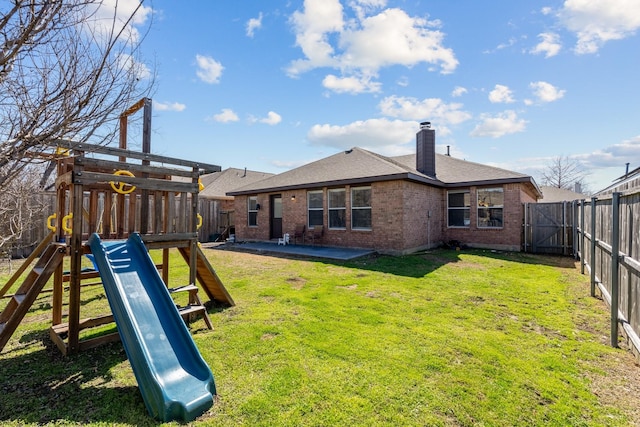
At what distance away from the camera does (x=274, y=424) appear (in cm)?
221

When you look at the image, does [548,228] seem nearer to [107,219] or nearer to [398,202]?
[398,202]

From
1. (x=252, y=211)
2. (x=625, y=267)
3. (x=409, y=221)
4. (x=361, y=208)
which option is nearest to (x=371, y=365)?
(x=625, y=267)

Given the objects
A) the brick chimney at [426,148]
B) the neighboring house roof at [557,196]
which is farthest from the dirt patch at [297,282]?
the neighboring house roof at [557,196]

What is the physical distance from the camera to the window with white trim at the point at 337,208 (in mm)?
11875

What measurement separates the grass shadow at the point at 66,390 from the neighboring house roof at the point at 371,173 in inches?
359

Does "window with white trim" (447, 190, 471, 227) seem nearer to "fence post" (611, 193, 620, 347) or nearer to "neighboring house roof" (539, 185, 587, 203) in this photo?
"fence post" (611, 193, 620, 347)

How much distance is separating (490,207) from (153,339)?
41.5 ft

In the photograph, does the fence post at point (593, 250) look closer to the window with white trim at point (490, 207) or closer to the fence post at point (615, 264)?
the fence post at point (615, 264)

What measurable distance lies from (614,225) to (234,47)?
8361 mm

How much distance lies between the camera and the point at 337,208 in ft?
39.7

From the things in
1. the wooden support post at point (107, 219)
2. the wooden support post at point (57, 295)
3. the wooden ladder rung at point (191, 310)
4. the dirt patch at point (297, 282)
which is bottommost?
the dirt patch at point (297, 282)

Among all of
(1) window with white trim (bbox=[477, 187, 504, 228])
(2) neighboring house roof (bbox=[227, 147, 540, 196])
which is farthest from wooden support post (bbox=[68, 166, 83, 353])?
(1) window with white trim (bbox=[477, 187, 504, 228])

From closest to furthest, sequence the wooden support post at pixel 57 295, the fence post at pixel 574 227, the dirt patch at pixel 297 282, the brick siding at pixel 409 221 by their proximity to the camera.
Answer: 1. the wooden support post at pixel 57 295
2. the dirt patch at pixel 297 282
3. the fence post at pixel 574 227
4. the brick siding at pixel 409 221

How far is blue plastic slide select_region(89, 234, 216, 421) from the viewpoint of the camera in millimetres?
2342
